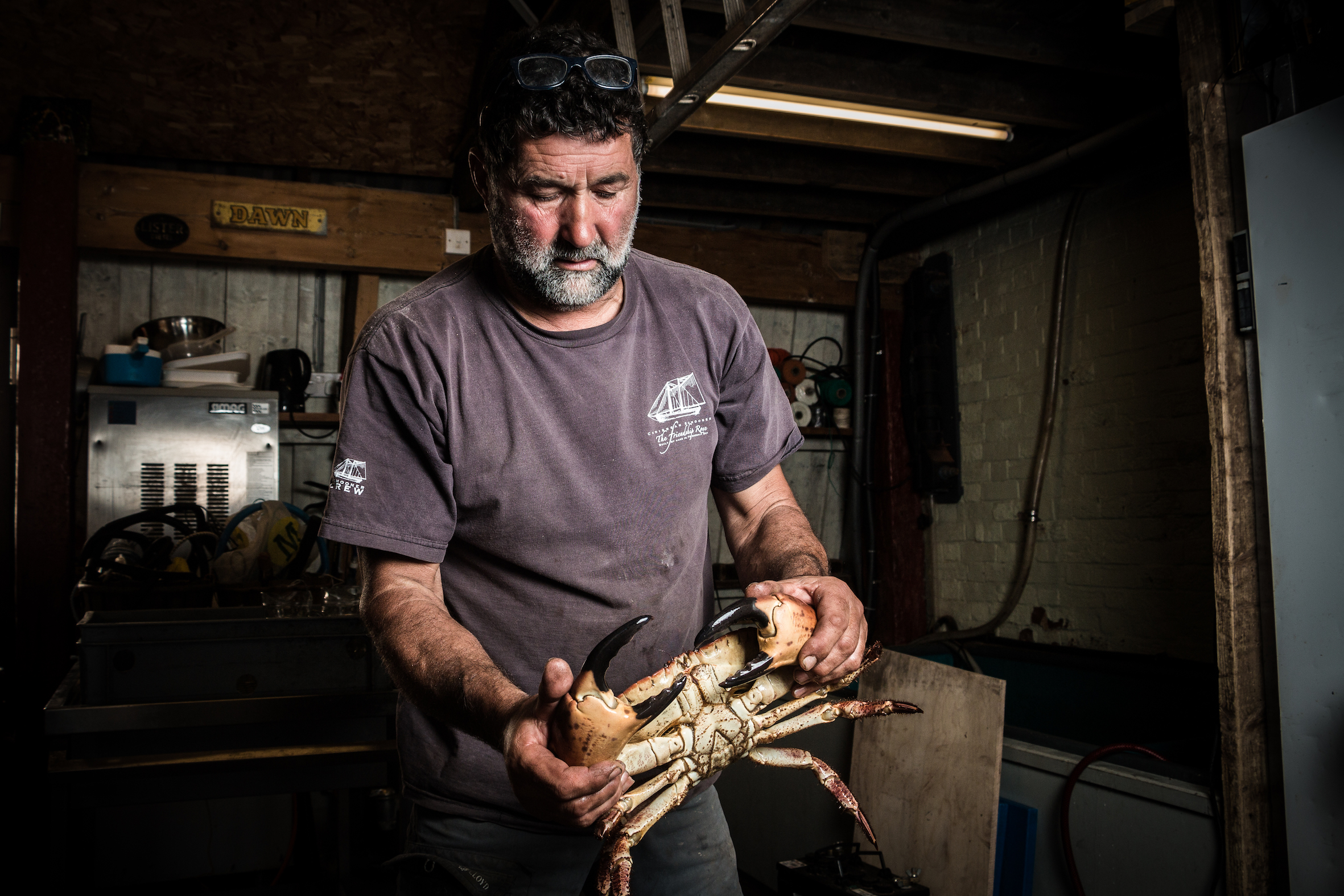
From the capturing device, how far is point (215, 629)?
102 inches

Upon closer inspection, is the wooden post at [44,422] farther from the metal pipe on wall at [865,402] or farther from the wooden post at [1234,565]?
the wooden post at [1234,565]

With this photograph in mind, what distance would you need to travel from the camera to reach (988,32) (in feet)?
12.0

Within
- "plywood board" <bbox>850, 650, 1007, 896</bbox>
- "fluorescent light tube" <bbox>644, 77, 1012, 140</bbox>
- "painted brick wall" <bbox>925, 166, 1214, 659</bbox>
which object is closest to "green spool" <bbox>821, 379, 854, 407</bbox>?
"painted brick wall" <bbox>925, 166, 1214, 659</bbox>

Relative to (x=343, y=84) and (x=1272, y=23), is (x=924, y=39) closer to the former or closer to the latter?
(x=1272, y=23)

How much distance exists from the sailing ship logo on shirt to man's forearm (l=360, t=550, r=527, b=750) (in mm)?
451

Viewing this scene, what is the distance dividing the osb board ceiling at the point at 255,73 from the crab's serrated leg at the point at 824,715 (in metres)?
3.81

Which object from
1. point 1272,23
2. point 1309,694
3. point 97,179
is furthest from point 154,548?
point 1272,23

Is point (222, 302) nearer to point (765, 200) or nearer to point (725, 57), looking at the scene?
point (765, 200)

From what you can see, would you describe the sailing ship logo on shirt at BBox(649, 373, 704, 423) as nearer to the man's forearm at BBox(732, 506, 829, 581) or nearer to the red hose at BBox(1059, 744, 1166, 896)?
the man's forearm at BBox(732, 506, 829, 581)

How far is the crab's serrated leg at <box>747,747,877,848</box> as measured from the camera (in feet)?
5.75

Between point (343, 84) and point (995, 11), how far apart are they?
3.11 meters

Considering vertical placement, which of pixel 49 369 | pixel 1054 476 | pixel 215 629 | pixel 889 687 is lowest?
pixel 889 687

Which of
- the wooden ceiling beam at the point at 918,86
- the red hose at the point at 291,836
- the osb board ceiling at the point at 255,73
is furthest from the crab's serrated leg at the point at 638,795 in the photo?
the osb board ceiling at the point at 255,73

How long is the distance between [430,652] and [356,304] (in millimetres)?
4200
